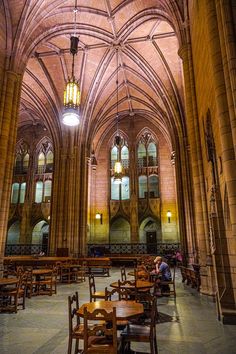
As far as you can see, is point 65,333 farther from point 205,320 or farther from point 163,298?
point 163,298

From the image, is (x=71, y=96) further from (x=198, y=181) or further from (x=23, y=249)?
(x=23, y=249)

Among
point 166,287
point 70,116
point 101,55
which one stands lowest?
point 166,287

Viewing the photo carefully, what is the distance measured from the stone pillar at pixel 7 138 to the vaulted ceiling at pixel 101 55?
1.07m

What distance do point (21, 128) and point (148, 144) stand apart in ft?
42.4

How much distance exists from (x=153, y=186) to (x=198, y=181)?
1543 cm

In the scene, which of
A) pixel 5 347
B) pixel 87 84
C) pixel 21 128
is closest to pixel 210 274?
pixel 5 347

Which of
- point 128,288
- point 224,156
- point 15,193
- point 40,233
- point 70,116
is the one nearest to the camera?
point 224,156

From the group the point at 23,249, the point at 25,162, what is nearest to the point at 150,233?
the point at 23,249

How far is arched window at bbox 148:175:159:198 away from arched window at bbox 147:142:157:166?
52.1 inches

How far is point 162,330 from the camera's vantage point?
471 centimetres

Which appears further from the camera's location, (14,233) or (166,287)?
(14,233)

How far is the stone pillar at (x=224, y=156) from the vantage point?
15.7ft

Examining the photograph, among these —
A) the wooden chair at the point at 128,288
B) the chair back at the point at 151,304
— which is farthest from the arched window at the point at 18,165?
the chair back at the point at 151,304

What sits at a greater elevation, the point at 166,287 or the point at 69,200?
the point at 69,200
